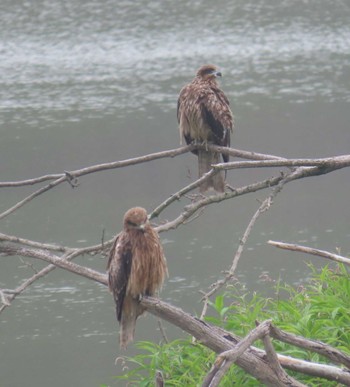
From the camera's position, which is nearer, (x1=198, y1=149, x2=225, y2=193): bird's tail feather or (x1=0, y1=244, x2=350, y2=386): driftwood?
(x1=0, y1=244, x2=350, y2=386): driftwood

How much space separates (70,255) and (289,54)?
9913 mm

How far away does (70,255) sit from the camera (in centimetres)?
425

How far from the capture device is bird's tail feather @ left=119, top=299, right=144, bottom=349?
4.52 m

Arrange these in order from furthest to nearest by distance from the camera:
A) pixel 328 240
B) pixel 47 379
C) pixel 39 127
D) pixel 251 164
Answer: pixel 39 127 < pixel 328 240 < pixel 47 379 < pixel 251 164

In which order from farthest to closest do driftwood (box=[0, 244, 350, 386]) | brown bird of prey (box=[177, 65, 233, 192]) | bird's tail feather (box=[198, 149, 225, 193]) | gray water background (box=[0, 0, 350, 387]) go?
gray water background (box=[0, 0, 350, 387]) < brown bird of prey (box=[177, 65, 233, 192]) < bird's tail feather (box=[198, 149, 225, 193]) < driftwood (box=[0, 244, 350, 386])

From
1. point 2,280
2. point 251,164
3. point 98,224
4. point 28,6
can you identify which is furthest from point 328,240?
point 28,6

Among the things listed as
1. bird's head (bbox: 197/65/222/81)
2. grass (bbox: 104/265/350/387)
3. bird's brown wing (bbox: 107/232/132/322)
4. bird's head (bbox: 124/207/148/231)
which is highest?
bird's head (bbox: 197/65/222/81)

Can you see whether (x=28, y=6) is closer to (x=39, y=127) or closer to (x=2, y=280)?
(x=39, y=127)

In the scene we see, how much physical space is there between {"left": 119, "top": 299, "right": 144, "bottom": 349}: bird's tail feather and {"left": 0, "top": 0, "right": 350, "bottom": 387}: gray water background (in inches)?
86.0

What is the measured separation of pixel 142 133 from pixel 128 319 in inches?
273

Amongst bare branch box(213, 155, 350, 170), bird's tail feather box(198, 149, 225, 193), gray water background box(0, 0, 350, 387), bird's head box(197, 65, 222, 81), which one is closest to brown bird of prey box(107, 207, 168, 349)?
bare branch box(213, 155, 350, 170)

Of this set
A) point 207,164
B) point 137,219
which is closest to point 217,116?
point 207,164

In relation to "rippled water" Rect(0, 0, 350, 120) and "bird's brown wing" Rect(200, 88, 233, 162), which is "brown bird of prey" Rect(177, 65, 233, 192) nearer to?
"bird's brown wing" Rect(200, 88, 233, 162)

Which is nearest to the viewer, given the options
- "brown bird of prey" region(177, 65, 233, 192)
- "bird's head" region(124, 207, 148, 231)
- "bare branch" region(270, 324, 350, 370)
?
"bare branch" region(270, 324, 350, 370)
